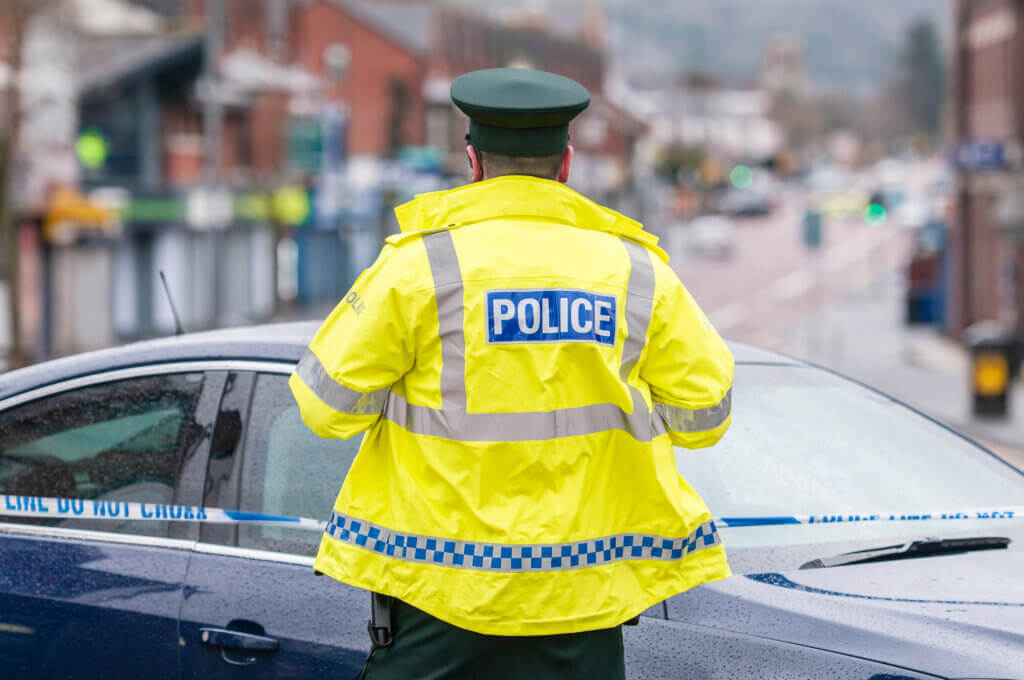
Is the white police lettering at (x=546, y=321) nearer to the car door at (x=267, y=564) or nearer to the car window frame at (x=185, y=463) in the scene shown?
the car door at (x=267, y=564)

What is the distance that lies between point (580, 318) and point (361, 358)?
396 mm

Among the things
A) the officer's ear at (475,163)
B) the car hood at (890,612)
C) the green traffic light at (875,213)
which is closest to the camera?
the officer's ear at (475,163)

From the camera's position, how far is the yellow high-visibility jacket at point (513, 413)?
8.55 feet

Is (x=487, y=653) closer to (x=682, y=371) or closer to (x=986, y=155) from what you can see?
(x=682, y=371)

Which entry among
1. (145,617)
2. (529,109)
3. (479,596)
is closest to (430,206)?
(529,109)

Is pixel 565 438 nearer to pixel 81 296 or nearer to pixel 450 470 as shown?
pixel 450 470

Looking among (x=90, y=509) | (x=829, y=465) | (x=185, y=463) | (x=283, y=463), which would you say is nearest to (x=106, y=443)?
(x=90, y=509)

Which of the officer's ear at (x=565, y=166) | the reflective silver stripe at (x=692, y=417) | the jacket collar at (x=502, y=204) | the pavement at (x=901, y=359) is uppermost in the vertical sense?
the officer's ear at (x=565, y=166)

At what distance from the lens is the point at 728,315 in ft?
140

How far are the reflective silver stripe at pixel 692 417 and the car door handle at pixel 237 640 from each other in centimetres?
110

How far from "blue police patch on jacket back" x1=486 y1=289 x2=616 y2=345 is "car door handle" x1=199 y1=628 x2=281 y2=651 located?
1085 mm

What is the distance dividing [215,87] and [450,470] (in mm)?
29462

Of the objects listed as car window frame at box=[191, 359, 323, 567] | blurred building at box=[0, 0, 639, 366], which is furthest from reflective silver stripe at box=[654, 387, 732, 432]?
blurred building at box=[0, 0, 639, 366]

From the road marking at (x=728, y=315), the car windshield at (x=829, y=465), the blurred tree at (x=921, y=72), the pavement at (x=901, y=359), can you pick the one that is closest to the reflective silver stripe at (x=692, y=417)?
the car windshield at (x=829, y=465)
